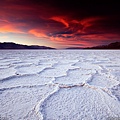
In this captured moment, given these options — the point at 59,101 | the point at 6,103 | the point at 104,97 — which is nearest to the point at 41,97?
the point at 59,101

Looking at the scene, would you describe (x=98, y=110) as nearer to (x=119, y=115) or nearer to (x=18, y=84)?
(x=119, y=115)

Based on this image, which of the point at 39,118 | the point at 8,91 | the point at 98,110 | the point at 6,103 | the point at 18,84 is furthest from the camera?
the point at 18,84

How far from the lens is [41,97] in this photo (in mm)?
1458

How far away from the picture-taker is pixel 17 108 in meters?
1.24

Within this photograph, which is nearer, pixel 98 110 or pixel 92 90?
pixel 98 110

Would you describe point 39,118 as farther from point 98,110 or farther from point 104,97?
point 104,97

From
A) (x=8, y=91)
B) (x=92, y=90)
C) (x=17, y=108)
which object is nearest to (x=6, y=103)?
(x=17, y=108)

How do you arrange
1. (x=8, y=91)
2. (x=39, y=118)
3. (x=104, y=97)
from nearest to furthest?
1. (x=39, y=118)
2. (x=104, y=97)
3. (x=8, y=91)

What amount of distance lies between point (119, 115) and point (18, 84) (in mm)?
1248

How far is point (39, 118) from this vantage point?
107 centimetres

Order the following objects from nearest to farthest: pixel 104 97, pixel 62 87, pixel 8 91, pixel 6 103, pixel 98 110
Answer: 1. pixel 98 110
2. pixel 6 103
3. pixel 104 97
4. pixel 8 91
5. pixel 62 87

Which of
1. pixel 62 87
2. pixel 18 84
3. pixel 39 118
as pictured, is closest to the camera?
pixel 39 118

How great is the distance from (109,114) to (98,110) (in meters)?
0.10

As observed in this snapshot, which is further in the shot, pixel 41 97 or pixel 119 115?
pixel 41 97
